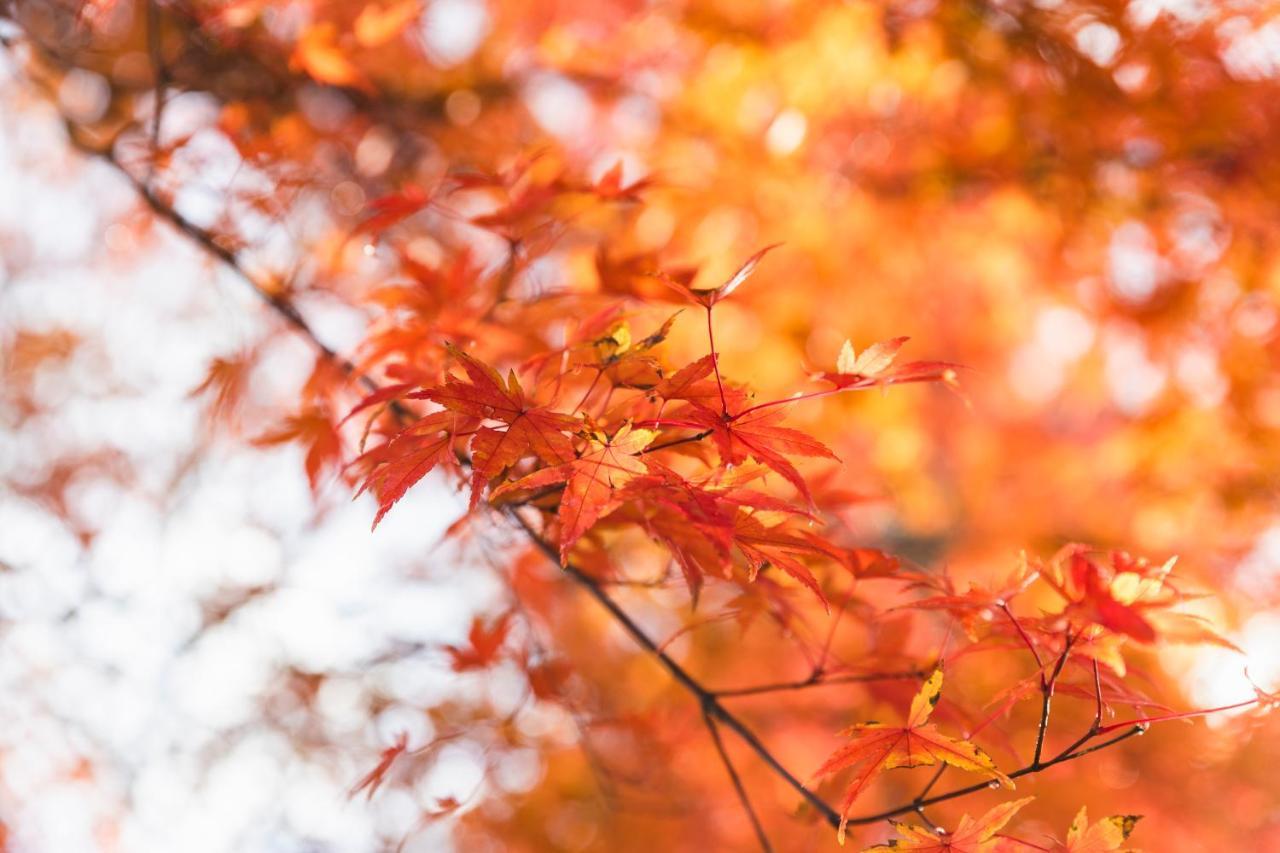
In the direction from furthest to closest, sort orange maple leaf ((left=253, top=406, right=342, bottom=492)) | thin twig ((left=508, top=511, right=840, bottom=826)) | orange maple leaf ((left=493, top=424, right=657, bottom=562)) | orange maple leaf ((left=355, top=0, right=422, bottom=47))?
1. orange maple leaf ((left=355, top=0, right=422, bottom=47))
2. orange maple leaf ((left=253, top=406, right=342, bottom=492))
3. thin twig ((left=508, top=511, right=840, bottom=826))
4. orange maple leaf ((left=493, top=424, right=657, bottom=562))

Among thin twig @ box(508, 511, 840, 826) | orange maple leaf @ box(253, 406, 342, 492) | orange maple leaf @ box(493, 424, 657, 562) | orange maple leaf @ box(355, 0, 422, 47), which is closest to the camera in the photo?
orange maple leaf @ box(493, 424, 657, 562)

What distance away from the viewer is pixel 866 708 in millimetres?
1251

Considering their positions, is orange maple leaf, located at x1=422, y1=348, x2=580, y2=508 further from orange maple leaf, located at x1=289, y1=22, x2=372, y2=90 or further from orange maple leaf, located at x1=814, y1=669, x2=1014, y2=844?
orange maple leaf, located at x1=289, y1=22, x2=372, y2=90

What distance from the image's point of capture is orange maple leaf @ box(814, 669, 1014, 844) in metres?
0.67

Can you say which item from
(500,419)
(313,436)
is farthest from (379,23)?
(500,419)

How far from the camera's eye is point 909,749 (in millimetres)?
709

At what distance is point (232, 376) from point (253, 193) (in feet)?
0.86

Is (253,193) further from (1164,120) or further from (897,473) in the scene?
(897,473)

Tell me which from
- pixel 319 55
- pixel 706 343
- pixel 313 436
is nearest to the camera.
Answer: pixel 313 436

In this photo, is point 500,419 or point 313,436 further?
point 313,436

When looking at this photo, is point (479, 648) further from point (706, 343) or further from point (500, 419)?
point (706, 343)

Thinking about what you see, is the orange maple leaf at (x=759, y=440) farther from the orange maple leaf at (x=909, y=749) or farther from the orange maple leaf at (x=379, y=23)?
the orange maple leaf at (x=379, y=23)

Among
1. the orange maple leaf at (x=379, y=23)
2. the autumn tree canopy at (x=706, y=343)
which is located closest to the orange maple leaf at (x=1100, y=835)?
the autumn tree canopy at (x=706, y=343)

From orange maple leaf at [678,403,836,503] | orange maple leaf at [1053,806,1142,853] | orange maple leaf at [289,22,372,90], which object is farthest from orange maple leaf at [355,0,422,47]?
orange maple leaf at [1053,806,1142,853]
